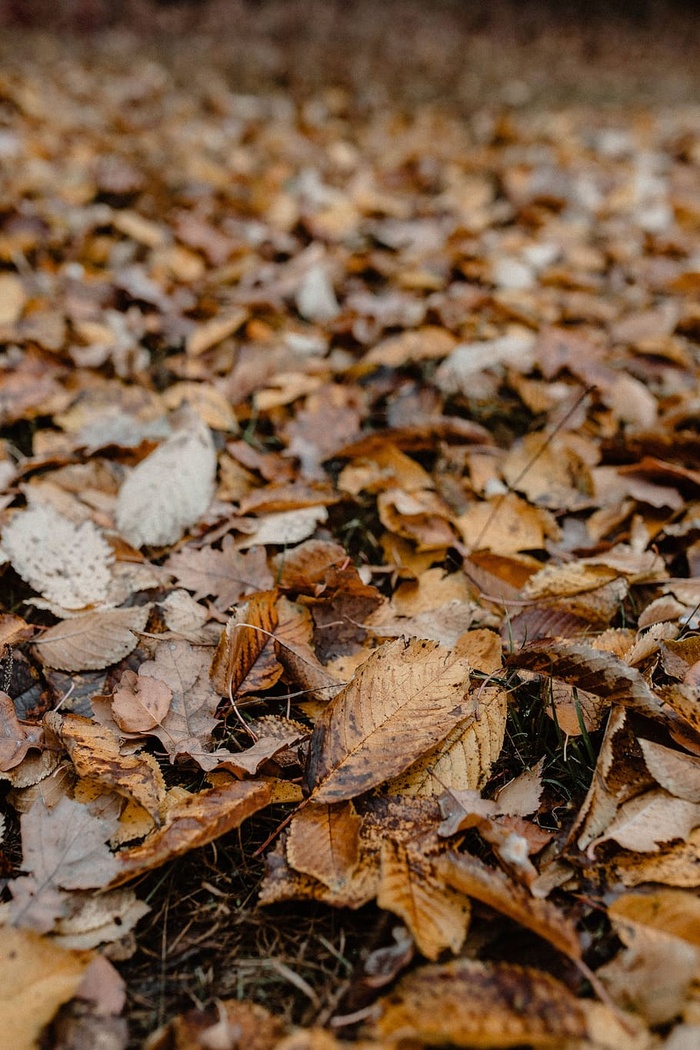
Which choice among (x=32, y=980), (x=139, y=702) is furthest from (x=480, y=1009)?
(x=139, y=702)

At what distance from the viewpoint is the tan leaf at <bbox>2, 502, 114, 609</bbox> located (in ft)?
4.19

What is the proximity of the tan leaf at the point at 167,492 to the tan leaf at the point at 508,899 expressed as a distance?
0.80 meters

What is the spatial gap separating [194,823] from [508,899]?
1.30ft

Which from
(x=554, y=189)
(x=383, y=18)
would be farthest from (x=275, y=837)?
(x=383, y=18)

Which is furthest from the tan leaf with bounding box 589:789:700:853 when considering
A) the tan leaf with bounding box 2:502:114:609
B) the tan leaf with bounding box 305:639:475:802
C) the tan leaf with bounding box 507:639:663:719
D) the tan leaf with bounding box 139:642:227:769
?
the tan leaf with bounding box 2:502:114:609

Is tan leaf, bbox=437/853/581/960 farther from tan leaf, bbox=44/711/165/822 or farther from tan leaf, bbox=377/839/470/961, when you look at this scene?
tan leaf, bbox=44/711/165/822

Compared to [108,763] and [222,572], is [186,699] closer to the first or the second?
[108,763]

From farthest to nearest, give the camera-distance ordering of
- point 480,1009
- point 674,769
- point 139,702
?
point 139,702, point 674,769, point 480,1009

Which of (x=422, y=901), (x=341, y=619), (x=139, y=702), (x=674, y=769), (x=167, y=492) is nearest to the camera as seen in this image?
(x=422, y=901)

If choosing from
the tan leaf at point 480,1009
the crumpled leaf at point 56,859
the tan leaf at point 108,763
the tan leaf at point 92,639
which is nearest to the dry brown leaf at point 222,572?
the tan leaf at point 92,639

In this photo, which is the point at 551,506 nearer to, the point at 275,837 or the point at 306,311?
the point at 275,837

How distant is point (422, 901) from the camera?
0.86m

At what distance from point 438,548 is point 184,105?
3655mm

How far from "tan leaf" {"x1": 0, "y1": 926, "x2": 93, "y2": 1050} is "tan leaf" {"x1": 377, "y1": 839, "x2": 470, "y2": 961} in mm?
360
